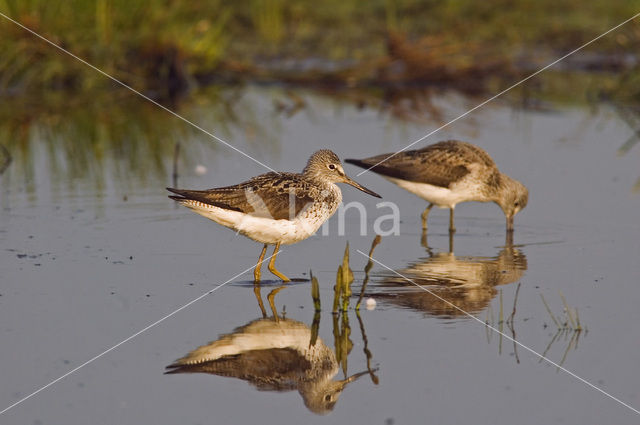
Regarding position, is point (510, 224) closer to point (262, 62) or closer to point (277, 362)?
point (277, 362)

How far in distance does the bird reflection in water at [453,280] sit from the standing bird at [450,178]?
110 centimetres

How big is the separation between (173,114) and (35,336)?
10.8 meters

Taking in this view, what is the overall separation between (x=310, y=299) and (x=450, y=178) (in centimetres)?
362

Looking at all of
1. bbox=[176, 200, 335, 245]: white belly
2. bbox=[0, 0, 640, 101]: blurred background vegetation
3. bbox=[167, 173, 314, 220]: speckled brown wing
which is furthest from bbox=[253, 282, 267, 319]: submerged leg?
bbox=[0, 0, 640, 101]: blurred background vegetation

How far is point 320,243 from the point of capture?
10.5 meters

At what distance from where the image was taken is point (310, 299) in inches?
330

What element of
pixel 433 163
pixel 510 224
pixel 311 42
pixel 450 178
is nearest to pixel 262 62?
pixel 311 42

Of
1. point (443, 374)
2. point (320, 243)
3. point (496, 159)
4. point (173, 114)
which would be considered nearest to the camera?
point (443, 374)

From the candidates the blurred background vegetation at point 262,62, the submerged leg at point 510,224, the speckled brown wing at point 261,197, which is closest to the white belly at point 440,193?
the submerged leg at point 510,224

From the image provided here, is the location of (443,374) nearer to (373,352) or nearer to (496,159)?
(373,352)

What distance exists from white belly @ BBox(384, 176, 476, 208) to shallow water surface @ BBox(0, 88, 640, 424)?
1.14ft

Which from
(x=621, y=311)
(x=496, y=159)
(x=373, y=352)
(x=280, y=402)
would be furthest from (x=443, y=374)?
(x=496, y=159)

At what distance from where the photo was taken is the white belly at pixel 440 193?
Result: 1135cm

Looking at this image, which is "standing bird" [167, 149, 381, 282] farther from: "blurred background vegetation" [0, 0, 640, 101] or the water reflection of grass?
"blurred background vegetation" [0, 0, 640, 101]
